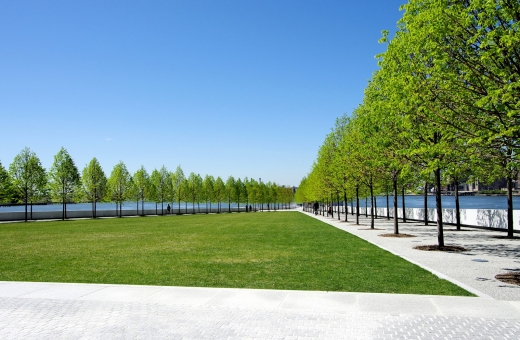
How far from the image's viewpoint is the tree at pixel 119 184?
2649 inches

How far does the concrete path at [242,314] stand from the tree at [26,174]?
47.9 meters

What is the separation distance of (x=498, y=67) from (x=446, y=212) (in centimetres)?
2668

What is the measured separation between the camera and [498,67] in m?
9.88

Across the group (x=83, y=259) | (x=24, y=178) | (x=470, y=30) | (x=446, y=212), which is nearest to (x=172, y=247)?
(x=83, y=259)

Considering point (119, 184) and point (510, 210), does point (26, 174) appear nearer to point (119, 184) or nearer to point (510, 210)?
point (119, 184)

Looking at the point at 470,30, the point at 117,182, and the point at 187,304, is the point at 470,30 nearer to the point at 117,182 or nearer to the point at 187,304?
the point at 187,304

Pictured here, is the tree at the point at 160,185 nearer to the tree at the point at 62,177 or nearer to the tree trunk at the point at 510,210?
the tree at the point at 62,177

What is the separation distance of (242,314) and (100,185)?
62.9m

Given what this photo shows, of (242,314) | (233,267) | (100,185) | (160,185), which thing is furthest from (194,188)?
(242,314)

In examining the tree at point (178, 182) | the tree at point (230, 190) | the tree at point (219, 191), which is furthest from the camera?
the tree at point (230, 190)

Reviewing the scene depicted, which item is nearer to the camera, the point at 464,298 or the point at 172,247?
the point at 464,298

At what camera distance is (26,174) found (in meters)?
51.2

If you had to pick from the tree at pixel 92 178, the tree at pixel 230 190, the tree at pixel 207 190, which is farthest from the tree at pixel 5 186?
the tree at pixel 230 190

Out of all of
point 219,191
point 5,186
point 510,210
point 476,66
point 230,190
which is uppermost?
point 476,66
